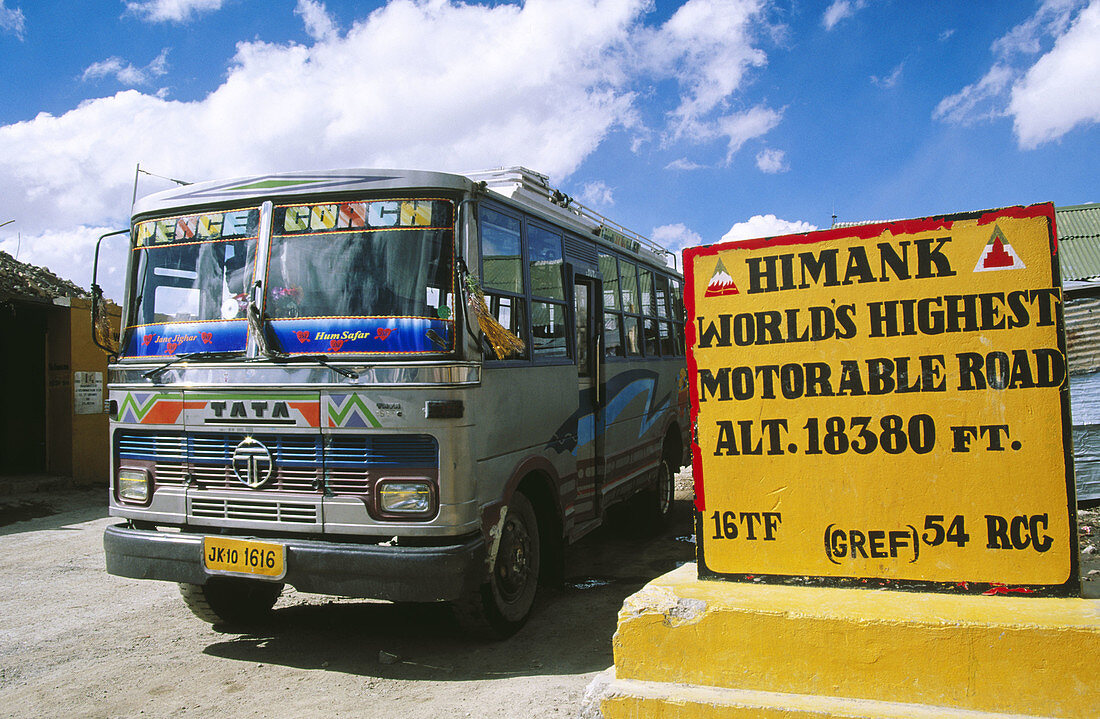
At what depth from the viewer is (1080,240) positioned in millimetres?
14969

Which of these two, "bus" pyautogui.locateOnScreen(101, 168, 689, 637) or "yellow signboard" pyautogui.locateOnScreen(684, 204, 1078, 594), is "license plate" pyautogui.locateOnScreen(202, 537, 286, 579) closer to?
"bus" pyautogui.locateOnScreen(101, 168, 689, 637)

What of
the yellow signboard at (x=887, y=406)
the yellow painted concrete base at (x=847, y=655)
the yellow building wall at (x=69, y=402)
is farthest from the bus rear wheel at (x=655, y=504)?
the yellow building wall at (x=69, y=402)

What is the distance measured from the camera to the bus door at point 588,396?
583 cm

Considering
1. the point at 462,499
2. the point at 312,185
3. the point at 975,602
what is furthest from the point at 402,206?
the point at 975,602

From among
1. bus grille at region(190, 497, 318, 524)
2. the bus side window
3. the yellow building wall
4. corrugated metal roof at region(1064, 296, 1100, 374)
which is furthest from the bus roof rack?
the yellow building wall

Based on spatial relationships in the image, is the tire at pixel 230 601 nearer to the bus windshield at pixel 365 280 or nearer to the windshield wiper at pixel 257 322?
the windshield wiper at pixel 257 322

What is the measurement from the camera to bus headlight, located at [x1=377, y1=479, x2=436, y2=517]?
4.01 meters

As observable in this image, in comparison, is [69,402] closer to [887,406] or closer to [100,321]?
[100,321]

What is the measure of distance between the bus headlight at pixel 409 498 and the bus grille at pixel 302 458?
84mm

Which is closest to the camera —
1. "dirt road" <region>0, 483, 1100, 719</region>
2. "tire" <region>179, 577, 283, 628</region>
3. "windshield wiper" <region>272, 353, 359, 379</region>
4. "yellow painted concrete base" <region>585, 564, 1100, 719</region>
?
"yellow painted concrete base" <region>585, 564, 1100, 719</region>

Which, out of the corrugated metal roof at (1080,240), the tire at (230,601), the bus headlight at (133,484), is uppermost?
the corrugated metal roof at (1080,240)

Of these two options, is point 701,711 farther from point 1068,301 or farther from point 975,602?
point 1068,301

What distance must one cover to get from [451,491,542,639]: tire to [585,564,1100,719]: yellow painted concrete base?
1.97m

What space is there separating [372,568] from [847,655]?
96.1 inches
